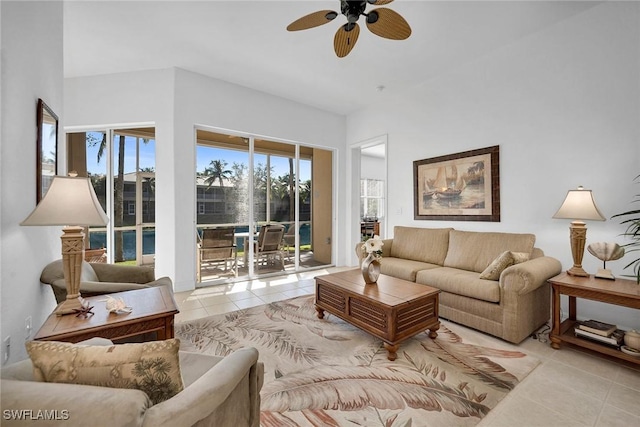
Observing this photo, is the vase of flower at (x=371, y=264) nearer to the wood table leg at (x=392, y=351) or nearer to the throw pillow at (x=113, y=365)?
the wood table leg at (x=392, y=351)

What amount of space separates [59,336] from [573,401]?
302cm

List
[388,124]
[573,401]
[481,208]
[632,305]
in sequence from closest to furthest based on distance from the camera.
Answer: [573,401] < [632,305] < [481,208] < [388,124]

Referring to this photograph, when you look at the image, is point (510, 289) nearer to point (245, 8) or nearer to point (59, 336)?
point (59, 336)

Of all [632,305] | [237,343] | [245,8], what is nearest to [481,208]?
[632,305]

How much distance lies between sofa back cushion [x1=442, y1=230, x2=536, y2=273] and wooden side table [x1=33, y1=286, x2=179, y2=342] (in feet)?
10.3

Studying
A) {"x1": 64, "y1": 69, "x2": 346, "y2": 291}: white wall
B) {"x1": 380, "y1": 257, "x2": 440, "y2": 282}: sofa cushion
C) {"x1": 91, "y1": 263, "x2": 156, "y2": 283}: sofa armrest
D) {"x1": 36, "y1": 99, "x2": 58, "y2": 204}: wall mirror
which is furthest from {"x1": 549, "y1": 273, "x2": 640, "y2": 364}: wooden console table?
{"x1": 64, "y1": 69, "x2": 346, "y2": 291}: white wall

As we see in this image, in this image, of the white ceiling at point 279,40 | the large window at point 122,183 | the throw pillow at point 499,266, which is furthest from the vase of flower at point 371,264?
the large window at point 122,183

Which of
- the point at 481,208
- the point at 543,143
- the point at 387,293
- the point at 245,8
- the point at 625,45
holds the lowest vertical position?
the point at 387,293

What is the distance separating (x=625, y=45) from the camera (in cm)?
259

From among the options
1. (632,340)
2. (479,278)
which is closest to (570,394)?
(632,340)

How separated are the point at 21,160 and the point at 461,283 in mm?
3656

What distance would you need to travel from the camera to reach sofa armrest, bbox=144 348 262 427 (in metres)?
0.77

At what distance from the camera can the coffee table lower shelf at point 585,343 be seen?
2.01 meters

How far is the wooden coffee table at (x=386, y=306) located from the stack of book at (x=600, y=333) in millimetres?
1124
